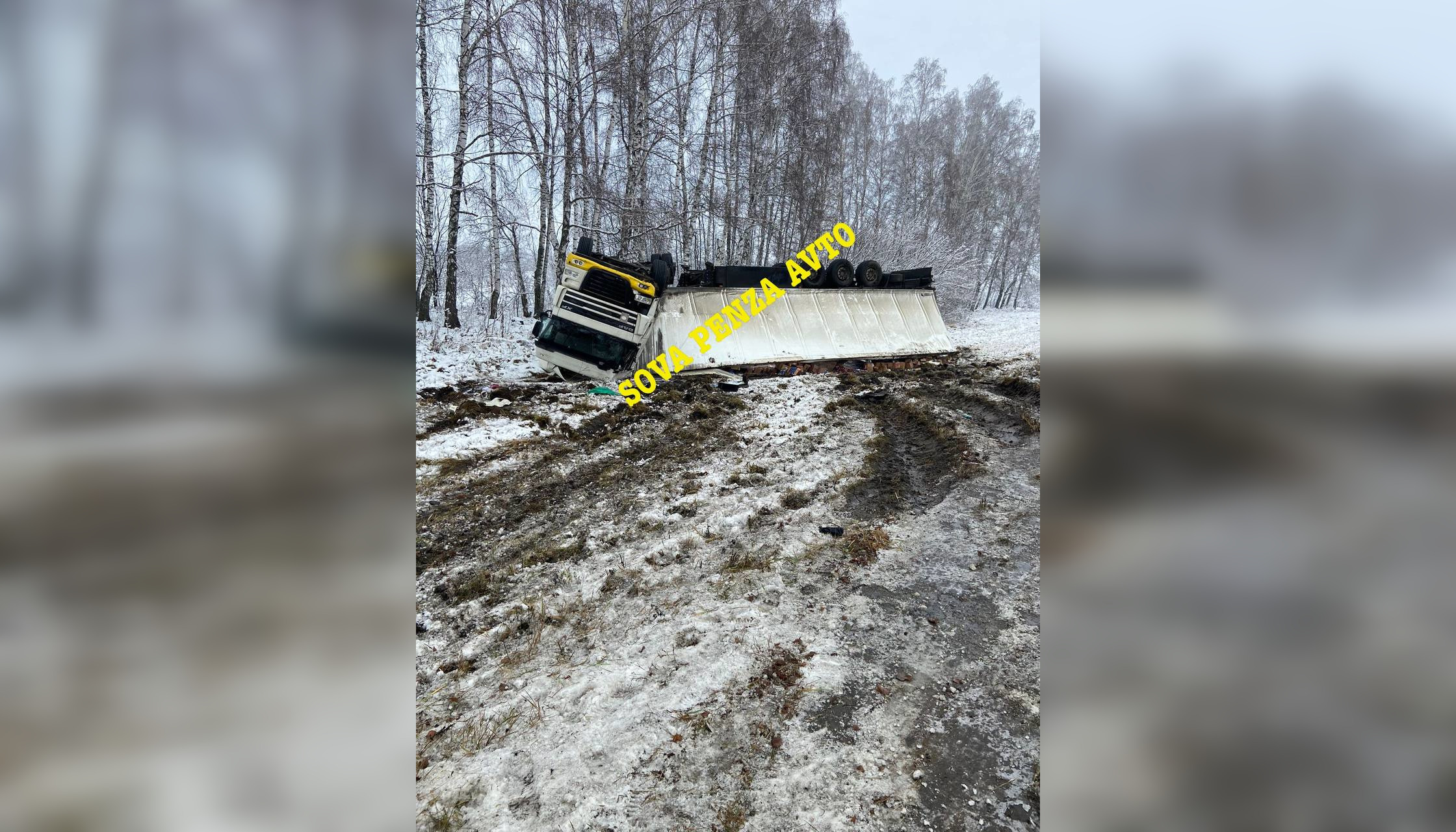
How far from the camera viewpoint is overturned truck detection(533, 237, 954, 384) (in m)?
8.26

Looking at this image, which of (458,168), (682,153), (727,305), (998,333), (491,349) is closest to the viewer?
(458,168)

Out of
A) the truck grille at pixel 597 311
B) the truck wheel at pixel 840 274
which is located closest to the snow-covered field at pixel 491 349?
the truck grille at pixel 597 311

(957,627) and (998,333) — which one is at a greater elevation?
(998,333)

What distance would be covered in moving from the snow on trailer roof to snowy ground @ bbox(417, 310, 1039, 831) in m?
3.17

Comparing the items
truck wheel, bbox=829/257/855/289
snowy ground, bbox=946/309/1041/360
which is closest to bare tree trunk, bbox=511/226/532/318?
truck wheel, bbox=829/257/855/289

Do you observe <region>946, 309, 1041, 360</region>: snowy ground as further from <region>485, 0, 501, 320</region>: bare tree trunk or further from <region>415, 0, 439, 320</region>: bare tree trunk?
<region>485, 0, 501, 320</region>: bare tree trunk

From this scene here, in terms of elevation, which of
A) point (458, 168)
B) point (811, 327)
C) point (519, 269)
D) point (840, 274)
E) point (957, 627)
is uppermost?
point (458, 168)

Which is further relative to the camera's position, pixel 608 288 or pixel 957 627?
pixel 608 288

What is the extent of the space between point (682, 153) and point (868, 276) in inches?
186
